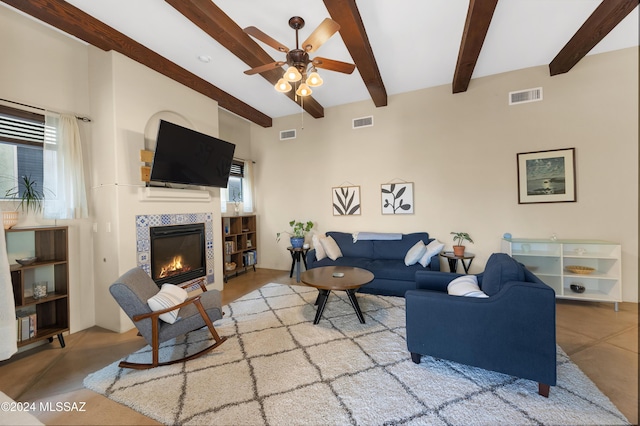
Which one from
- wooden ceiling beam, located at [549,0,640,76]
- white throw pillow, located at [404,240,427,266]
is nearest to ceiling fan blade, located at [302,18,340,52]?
wooden ceiling beam, located at [549,0,640,76]

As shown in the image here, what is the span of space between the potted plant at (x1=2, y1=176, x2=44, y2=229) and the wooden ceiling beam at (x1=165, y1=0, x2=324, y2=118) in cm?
229

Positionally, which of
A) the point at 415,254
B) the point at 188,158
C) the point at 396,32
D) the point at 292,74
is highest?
the point at 396,32

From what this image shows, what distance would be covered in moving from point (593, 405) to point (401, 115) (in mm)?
4111

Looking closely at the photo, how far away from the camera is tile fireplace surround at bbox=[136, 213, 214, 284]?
3.09 meters

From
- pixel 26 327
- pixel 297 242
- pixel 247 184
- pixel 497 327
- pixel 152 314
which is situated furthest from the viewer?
pixel 247 184

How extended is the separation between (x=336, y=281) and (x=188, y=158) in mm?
2510

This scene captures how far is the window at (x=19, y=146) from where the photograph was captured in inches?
96.3

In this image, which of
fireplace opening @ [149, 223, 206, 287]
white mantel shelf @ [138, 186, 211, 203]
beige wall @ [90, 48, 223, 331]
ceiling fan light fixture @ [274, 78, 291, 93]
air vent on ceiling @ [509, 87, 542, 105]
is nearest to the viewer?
ceiling fan light fixture @ [274, 78, 291, 93]

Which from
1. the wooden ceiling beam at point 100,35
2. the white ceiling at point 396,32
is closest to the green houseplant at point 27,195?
the wooden ceiling beam at point 100,35

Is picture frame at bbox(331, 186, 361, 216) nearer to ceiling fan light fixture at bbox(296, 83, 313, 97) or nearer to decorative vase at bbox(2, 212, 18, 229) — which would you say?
ceiling fan light fixture at bbox(296, 83, 313, 97)

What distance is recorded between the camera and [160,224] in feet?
10.9

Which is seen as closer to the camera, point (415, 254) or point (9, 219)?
point (9, 219)

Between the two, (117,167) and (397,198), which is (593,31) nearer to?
(397,198)

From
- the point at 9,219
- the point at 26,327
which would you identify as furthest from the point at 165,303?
the point at 9,219
